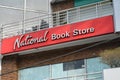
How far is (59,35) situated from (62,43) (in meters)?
0.45

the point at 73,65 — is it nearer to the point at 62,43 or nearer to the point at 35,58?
the point at 62,43

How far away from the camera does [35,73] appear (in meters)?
24.5

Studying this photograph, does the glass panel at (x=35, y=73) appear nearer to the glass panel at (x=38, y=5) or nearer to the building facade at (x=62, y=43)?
the building facade at (x=62, y=43)

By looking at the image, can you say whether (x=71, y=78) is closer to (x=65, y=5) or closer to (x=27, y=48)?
(x=27, y=48)

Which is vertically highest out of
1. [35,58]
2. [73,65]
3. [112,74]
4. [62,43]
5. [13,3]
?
[13,3]

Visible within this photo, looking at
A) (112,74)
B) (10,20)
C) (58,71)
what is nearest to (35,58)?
(58,71)

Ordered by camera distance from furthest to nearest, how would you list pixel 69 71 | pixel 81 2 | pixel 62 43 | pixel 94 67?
pixel 81 2 → pixel 69 71 → pixel 62 43 → pixel 94 67

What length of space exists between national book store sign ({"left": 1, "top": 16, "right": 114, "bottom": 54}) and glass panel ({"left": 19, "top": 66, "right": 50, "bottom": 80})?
130cm

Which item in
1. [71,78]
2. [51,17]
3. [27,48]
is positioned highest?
[51,17]

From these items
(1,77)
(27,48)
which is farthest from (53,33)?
(1,77)

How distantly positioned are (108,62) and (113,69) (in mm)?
1426

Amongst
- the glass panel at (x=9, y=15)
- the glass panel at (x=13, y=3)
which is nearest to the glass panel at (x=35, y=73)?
the glass panel at (x=9, y=15)

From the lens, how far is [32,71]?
24.7 metres

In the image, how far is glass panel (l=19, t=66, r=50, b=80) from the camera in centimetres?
2414
